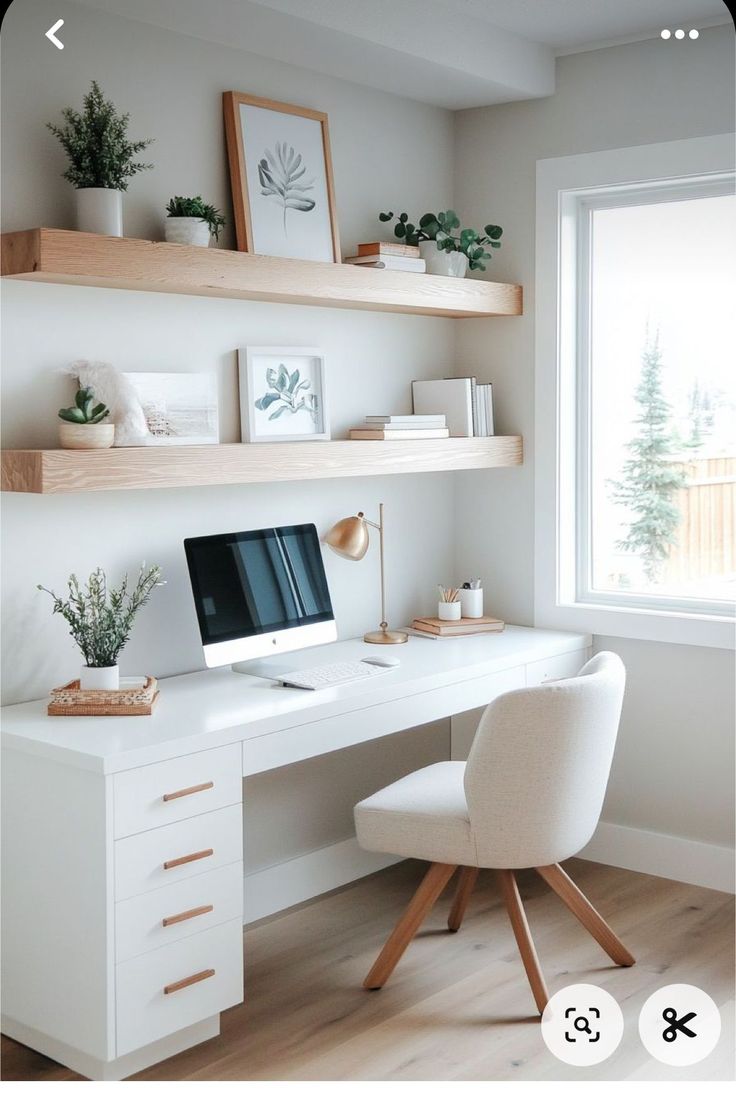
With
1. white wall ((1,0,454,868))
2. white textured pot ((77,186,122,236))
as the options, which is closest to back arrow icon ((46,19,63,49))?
white wall ((1,0,454,868))

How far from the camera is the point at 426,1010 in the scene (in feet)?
9.55

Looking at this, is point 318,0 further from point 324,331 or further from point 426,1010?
point 426,1010

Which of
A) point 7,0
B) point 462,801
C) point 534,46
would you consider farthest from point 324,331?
point 7,0

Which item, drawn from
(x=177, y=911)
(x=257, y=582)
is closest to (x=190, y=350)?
(x=257, y=582)

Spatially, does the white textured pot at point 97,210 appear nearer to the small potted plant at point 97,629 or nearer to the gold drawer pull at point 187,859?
the small potted plant at point 97,629

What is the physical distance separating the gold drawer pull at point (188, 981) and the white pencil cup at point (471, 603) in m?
1.60

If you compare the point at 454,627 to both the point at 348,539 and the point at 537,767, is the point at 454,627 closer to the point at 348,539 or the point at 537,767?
the point at 348,539

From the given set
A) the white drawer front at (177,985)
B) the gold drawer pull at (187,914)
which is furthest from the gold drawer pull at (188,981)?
the gold drawer pull at (187,914)

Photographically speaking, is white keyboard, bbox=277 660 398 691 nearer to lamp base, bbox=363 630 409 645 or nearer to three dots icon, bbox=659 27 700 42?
lamp base, bbox=363 630 409 645

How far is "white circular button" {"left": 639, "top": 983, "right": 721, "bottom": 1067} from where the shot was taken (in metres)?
2.74

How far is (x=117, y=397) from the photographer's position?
288 centimetres

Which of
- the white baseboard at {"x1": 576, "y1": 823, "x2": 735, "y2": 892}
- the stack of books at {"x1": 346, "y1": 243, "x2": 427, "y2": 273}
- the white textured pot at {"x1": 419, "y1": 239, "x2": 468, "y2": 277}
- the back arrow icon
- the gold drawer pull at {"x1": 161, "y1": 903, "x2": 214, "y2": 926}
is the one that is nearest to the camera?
the gold drawer pull at {"x1": 161, "y1": 903, "x2": 214, "y2": 926}

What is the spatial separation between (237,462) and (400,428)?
27.8 inches

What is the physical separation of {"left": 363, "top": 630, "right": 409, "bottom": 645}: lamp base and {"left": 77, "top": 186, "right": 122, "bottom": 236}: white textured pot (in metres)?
1.48
